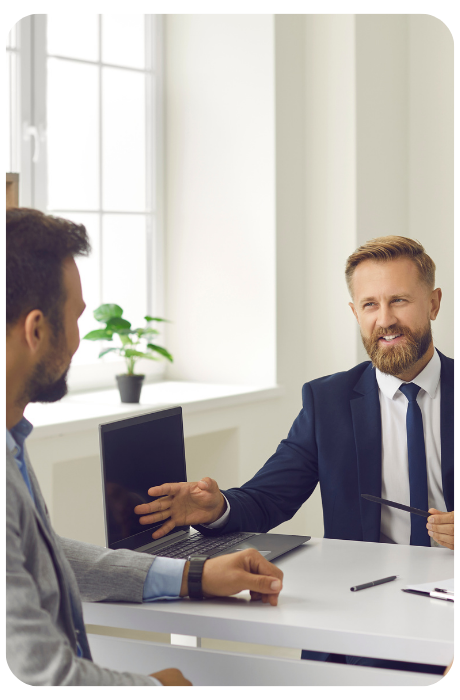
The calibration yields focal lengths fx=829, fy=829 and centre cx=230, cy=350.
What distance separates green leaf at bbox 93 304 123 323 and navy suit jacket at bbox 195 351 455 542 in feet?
3.69

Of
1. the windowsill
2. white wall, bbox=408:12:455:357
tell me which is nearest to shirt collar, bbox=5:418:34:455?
the windowsill

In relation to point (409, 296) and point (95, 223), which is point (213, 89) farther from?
point (409, 296)

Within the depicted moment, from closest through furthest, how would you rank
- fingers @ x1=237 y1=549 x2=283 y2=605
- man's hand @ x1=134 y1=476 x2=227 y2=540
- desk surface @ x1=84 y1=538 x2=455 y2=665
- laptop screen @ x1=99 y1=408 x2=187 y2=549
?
desk surface @ x1=84 y1=538 x2=455 y2=665
fingers @ x1=237 y1=549 x2=283 y2=605
laptop screen @ x1=99 y1=408 x2=187 y2=549
man's hand @ x1=134 y1=476 x2=227 y2=540

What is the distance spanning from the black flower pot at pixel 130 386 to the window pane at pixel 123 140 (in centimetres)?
84

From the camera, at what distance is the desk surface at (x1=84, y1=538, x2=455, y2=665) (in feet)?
3.82

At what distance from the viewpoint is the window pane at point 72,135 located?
10.4ft

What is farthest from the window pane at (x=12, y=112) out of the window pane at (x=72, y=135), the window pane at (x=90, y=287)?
the window pane at (x=90, y=287)

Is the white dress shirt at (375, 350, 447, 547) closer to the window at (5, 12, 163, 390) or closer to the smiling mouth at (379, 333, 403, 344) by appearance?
the smiling mouth at (379, 333, 403, 344)

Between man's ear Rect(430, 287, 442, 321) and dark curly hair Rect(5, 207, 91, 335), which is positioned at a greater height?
dark curly hair Rect(5, 207, 91, 335)

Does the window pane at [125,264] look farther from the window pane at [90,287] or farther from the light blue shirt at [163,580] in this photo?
the light blue shirt at [163,580]

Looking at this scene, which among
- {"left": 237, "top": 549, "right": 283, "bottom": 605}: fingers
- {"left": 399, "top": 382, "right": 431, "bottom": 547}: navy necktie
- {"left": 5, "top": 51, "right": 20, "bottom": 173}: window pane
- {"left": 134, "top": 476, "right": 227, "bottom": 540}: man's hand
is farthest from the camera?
{"left": 5, "top": 51, "right": 20, "bottom": 173}: window pane

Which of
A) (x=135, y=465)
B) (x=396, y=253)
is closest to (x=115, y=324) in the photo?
(x=396, y=253)

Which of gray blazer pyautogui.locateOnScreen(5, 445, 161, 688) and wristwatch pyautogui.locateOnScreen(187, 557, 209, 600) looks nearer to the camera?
gray blazer pyautogui.locateOnScreen(5, 445, 161, 688)

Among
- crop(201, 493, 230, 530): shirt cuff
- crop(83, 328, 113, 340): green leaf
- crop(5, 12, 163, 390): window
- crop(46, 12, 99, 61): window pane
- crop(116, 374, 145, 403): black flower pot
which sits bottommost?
crop(201, 493, 230, 530): shirt cuff
